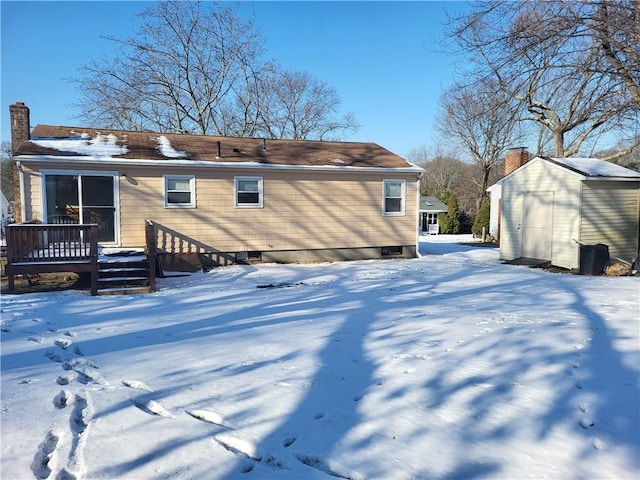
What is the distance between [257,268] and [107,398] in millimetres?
9027

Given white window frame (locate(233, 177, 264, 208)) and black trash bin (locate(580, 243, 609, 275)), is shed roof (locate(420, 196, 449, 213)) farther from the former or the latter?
white window frame (locate(233, 177, 264, 208))

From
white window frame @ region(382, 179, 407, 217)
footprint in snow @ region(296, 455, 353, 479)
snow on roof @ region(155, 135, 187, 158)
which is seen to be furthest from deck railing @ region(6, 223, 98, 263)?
white window frame @ region(382, 179, 407, 217)

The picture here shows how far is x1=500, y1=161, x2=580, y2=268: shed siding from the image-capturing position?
→ 12000 mm

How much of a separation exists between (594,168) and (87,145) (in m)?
14.5

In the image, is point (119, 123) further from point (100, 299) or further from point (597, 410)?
point (597, 410)

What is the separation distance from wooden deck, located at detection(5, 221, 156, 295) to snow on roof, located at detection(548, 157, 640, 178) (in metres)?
11.4

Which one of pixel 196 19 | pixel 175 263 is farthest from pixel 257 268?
pixel 196 19

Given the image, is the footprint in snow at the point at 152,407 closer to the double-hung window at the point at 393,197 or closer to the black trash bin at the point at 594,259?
the black trash bin at the point at 594,259

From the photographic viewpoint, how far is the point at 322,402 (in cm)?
347

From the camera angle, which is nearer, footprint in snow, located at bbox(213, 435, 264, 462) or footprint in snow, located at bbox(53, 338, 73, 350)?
footprint in snow, located at bbox(213, 435, 264, 462)

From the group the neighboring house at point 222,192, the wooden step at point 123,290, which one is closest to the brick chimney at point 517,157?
the neighboring house at point 222,192

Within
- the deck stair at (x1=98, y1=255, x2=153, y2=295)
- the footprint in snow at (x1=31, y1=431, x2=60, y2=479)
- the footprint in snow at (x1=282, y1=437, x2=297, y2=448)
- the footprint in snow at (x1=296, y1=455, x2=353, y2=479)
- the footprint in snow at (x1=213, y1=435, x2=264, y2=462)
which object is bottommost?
the footprint in snow at (x1=296, y1=455, x2=353, y2=479)

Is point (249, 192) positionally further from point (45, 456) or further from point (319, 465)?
point (319, 465)

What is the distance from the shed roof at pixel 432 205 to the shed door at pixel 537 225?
2264 centimetres
